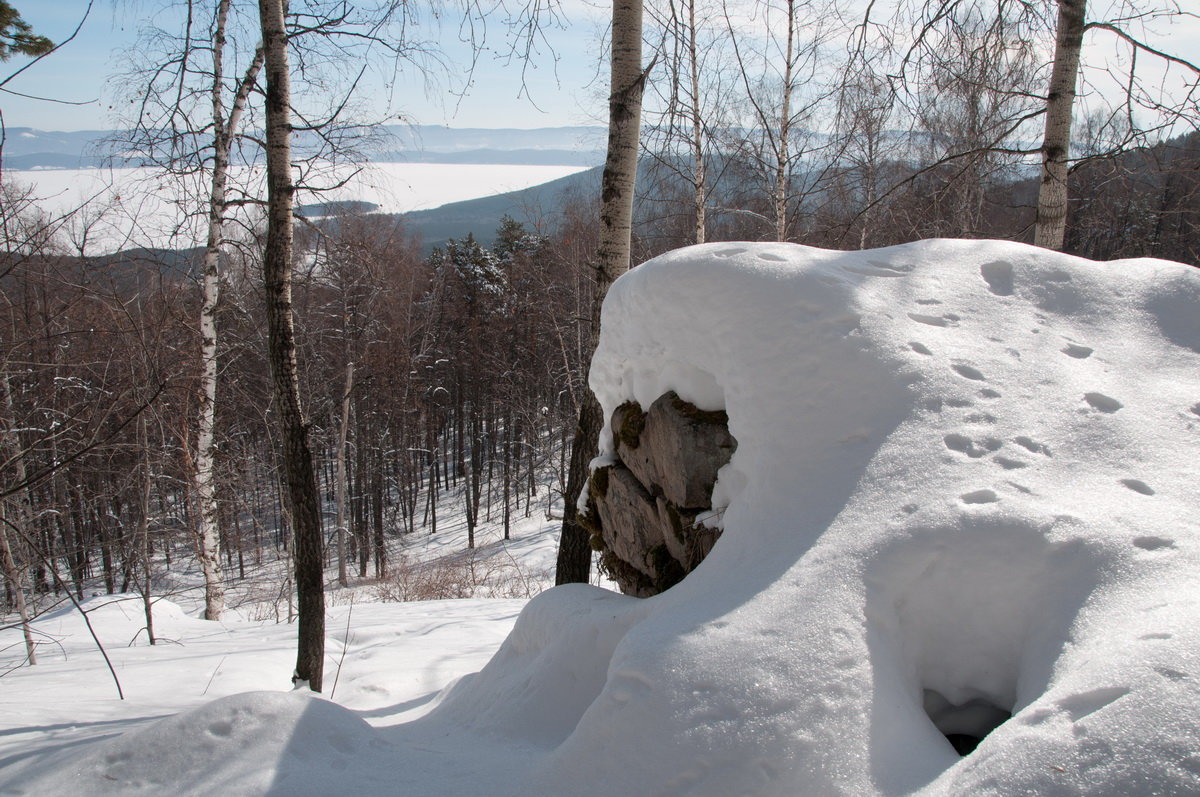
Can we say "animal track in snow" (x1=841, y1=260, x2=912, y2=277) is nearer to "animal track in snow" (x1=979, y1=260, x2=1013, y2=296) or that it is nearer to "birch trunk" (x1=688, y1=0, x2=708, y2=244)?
"animal track in snow" (x1=979, y1=260, x2=1013, y2=296)

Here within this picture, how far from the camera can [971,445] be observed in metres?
2.17

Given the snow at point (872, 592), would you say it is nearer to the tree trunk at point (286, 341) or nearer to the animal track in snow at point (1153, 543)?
the animal track in snow at point (1153, 543)

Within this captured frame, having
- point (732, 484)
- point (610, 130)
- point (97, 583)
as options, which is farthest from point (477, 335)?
point (732, 484)

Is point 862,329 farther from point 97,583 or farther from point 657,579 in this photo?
point 97,583

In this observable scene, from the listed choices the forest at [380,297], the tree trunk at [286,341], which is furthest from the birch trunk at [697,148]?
the tree trunk at [286,341]

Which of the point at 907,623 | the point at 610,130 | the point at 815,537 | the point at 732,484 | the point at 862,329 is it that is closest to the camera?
the point at 907,623

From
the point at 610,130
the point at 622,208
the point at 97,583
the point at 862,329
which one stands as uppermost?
the point at 610,130

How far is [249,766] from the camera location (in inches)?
88.1

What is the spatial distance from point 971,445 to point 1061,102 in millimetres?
4153

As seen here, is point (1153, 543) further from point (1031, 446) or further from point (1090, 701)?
point (1090, 701)

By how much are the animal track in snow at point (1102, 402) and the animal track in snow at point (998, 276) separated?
2.26ft

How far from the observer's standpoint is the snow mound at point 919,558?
59.0 inches

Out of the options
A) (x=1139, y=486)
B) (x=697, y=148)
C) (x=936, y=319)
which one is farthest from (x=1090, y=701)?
(x=697, y=148)

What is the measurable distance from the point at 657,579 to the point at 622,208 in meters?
2.48
